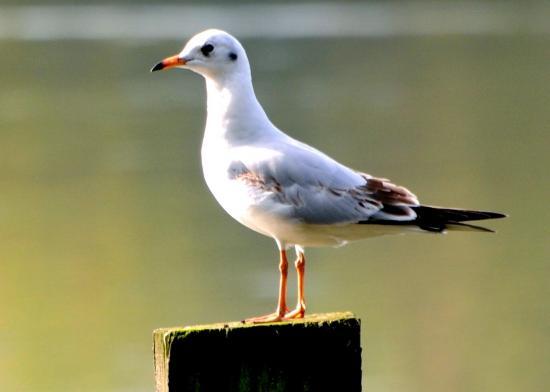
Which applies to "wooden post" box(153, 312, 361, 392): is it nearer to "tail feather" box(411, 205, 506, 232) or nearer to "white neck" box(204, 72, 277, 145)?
"tail feather" box(411, 205, 506, 232)

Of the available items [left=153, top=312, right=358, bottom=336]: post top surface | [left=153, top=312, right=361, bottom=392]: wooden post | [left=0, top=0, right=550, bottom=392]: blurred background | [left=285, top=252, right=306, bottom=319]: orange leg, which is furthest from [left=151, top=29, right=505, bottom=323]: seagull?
[left=0, top=0, right=550, bottom=392]: blurred background

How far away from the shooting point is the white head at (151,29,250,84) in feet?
14.3

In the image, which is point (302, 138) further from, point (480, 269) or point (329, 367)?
point (329, 367)

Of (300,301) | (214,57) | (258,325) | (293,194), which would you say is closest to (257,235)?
(214,57)

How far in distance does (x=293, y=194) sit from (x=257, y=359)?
1.20m

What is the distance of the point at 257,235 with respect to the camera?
10.8 meters

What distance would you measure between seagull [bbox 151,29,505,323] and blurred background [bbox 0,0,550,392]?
3105mm

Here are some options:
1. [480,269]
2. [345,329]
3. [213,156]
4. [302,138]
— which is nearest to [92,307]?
[480,269]

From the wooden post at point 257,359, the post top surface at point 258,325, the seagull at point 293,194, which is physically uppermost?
the seagull at point 293,194

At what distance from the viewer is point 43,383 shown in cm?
737

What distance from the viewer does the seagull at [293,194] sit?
408 cm

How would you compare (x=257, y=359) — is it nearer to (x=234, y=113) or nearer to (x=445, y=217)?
(x=445, y=217)

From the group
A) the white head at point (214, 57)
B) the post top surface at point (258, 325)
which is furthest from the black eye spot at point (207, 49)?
the post top surface at point (258, 325)

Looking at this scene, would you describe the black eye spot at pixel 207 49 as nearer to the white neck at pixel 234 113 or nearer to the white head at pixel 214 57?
the white head at pixel 214 57
